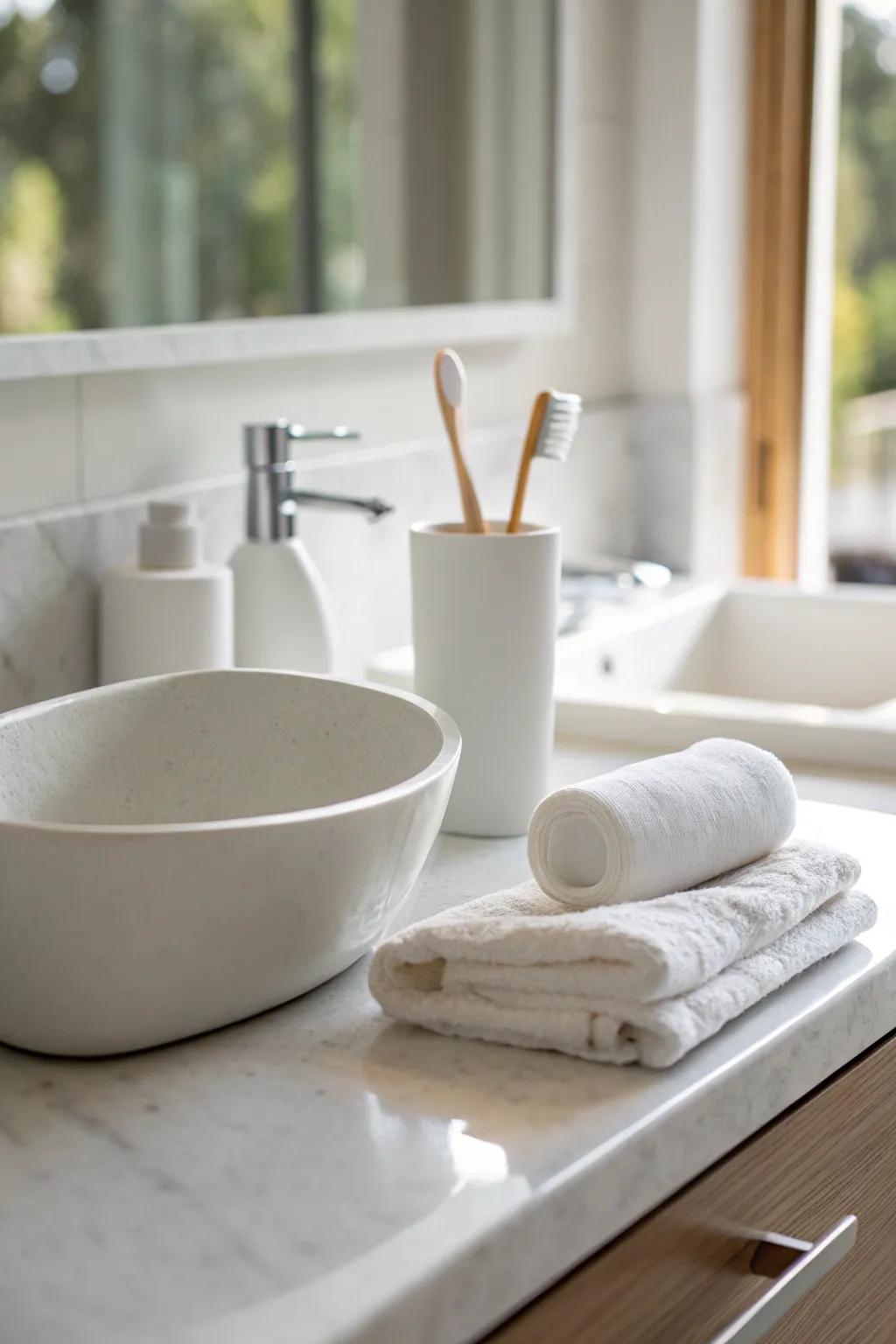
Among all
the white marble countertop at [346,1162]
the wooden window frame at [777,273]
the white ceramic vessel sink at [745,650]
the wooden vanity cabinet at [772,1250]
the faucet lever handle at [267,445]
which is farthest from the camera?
the wooden window frame at [777,273]

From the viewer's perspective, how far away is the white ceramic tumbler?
3.59 ft

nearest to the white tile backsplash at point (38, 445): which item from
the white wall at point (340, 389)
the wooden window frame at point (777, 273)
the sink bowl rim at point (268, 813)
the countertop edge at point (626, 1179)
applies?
the white wall at point (340, 389)

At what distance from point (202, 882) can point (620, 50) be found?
61.1 inches

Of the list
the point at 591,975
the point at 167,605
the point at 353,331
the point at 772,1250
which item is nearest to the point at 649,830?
the point at 591,975

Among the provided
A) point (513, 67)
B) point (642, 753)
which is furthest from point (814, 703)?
point (513, 67)

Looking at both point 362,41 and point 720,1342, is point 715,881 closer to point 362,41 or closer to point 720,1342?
point 720,1342

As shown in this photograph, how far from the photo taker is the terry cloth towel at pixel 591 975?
753mm

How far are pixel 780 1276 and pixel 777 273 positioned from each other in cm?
160

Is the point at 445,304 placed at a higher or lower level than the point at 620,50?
lower

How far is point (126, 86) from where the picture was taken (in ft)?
4.00

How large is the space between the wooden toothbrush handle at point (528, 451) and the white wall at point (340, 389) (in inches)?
13.5

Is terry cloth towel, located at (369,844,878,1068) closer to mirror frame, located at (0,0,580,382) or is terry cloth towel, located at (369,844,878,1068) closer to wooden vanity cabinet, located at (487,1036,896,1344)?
wooden vanity cabinet, located at (487,1036,896,1344)

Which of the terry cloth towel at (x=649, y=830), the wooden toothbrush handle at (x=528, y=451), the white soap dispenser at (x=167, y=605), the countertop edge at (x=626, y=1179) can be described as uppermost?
the wooden toothbrush handle at (x=528, y=451)

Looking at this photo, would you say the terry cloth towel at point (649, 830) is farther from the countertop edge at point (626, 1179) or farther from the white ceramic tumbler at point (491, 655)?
the white ceramic tumbler at point (491, 655)
